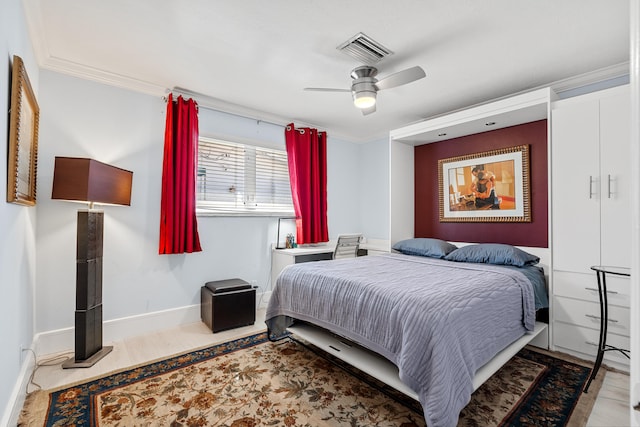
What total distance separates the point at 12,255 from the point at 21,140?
0.71 m

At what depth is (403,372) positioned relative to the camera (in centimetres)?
183

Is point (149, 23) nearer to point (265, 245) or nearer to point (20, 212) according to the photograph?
point (20, 212)

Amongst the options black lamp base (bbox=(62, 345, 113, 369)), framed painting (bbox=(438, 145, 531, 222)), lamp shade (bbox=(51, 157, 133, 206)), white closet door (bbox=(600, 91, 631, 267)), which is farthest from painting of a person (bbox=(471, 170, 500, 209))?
black lamp base (bbox=(62, 345, 113, 369))

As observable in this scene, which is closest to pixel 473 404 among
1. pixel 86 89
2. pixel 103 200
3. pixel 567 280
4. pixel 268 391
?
pixel 268 391

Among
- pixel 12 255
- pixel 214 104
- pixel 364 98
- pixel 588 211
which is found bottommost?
pixel 12 255

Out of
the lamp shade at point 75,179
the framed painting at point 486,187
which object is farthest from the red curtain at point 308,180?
the lamp shade at point 75,179

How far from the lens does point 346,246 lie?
A: 4176mm

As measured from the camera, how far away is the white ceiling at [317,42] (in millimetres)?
2176

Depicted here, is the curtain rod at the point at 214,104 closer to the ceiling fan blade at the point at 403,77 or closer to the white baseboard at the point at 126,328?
the ceiling fan blade at the point at 403,77

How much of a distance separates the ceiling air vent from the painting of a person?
2013 mm

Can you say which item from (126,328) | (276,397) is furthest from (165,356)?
(276,397)

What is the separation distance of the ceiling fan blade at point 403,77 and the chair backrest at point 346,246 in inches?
74.1

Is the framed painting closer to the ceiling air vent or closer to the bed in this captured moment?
the bed

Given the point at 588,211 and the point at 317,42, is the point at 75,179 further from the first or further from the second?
the point at 588,211
